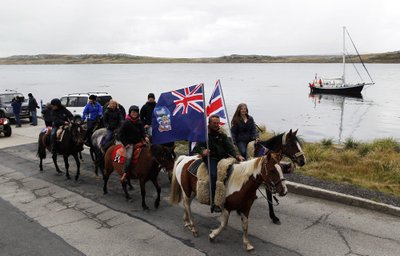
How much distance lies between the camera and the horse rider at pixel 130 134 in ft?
31.3

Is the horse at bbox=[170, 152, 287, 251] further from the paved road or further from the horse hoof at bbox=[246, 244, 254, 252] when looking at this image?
the paved road

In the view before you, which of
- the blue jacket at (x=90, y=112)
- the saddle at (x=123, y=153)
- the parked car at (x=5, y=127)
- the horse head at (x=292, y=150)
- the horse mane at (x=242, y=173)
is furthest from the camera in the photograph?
the parked car at (x=5, y=127)

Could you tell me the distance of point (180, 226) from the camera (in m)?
8.09

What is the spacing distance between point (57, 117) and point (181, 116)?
6371mm

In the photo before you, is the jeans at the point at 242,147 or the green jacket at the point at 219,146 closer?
the green jacket at the point at 219,146

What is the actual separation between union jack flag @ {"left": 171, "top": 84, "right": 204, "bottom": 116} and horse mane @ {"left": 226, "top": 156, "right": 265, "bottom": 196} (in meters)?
1.46

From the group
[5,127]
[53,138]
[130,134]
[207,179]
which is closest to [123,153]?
[130,134]

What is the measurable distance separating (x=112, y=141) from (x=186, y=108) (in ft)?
16.0

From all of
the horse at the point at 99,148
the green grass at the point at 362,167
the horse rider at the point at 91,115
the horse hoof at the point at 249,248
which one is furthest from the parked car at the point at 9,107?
the horse hoof at the point at 249,248

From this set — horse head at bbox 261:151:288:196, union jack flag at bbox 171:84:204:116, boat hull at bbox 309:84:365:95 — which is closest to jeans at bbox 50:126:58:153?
union jack flag at bbox 171:84:204:116

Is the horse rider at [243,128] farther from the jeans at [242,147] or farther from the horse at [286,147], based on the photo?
the horse at [286,147]

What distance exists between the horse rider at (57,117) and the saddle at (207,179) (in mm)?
6613

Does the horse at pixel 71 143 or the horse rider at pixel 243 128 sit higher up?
the horse rider at pixel 243 128

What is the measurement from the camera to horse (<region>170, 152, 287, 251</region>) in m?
6.27
